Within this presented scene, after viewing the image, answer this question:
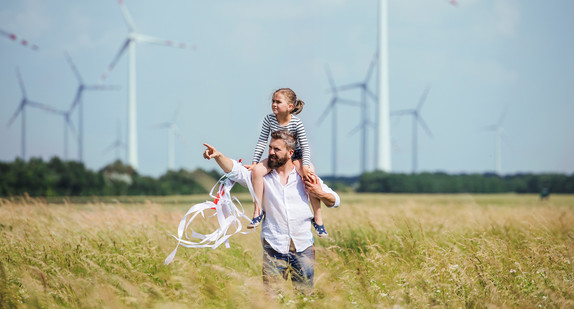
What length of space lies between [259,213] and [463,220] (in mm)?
9937

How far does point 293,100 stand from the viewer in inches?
237

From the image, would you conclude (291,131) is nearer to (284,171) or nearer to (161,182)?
(284,171)

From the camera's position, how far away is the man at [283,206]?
19.2 ft

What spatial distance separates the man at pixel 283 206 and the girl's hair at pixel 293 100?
0.37 meters

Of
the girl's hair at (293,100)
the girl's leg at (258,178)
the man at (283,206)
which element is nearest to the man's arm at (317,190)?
the man at (283,206)

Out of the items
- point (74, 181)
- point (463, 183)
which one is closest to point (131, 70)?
point (74, 181)

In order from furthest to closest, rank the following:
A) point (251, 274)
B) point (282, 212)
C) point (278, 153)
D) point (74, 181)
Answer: point (74, 181) < point (251, 274) < point (282, 212) < point (278, 153)

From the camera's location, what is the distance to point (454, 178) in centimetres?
8238

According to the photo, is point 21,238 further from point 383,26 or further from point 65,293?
point 383,26

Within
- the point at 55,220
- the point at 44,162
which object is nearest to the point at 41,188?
the point at 44,162

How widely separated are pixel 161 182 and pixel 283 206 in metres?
60.1

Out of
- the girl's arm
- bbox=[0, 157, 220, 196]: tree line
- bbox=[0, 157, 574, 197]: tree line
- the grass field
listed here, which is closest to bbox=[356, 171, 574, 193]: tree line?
bbox=[0, 157, 574, 197]: tree line

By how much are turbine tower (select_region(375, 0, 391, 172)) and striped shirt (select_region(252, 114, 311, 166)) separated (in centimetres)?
5004

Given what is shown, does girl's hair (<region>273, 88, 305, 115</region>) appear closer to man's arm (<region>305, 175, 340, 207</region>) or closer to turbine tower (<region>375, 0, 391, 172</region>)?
man's arm (<region>305, 175, 340, 207</region>)
